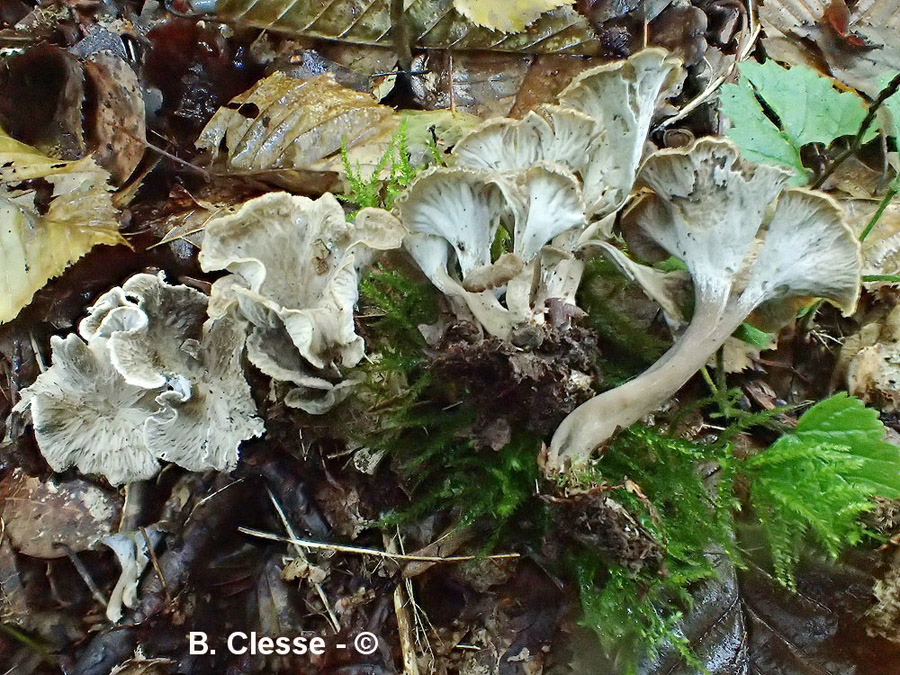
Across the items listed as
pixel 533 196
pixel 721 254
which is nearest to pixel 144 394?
pixel 533 196

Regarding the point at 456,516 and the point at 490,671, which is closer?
the point at 490,671

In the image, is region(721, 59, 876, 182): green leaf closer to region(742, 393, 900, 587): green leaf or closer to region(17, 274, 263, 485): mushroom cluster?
region(742, 393, 900, 587): green leaf

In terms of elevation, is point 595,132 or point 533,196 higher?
point 595,132

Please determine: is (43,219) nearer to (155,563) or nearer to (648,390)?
(155,563)

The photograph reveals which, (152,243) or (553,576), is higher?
(152,243)

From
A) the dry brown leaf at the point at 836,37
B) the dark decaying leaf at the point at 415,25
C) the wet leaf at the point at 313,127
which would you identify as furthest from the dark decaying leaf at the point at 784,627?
the dark decaying leaf at the point at 415,25

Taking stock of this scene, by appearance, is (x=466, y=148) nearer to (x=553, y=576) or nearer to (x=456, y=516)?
(x=456, y=516)

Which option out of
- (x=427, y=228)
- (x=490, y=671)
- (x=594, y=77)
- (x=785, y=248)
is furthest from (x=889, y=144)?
(x=490, y=671)
